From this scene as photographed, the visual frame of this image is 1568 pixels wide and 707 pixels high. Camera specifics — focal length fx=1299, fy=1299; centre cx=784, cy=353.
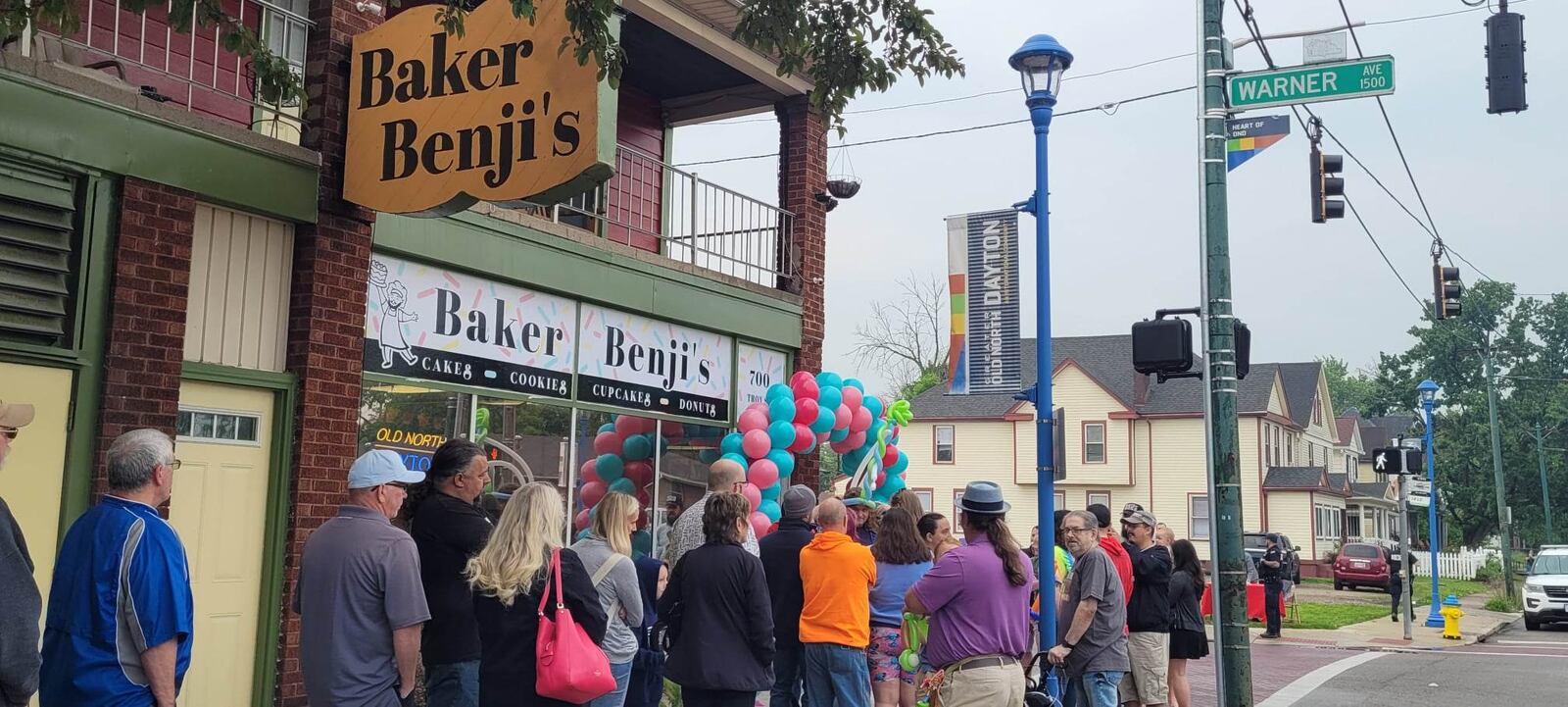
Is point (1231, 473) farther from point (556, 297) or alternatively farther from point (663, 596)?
point (556, 297)

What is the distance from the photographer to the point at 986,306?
10.9 metres

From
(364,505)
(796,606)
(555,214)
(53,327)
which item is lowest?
(796,606)

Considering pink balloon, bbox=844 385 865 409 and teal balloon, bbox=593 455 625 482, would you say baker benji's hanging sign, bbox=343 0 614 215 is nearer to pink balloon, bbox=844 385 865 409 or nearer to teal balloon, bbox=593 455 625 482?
teal balloon, bbox=593 455 625 482

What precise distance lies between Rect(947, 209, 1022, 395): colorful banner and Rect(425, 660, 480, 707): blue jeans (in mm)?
5877

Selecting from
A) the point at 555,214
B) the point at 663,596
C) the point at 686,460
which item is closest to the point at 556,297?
the point at 555,214

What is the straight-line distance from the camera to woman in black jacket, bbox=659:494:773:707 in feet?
20.9

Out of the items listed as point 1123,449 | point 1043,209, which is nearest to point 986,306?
point 1043,209

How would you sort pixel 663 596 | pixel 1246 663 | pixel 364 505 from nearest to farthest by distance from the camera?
pixel 364 505 < pixel 663 596 < pixel 1246 663

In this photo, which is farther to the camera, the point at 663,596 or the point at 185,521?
the point at 185,521

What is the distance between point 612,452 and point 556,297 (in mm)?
1671

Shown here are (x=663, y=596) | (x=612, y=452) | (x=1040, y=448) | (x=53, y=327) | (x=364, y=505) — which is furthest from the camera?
(x=612, y=452)

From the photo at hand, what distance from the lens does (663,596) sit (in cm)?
662

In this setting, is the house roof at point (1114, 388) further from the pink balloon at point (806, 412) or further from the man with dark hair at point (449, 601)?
the man with dark hair at point (449, 601)

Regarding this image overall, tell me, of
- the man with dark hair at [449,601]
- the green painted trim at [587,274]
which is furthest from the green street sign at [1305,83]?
the man with dark hair at [449,601]
